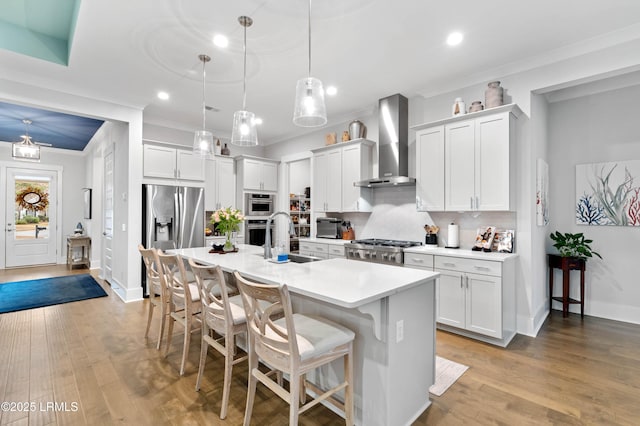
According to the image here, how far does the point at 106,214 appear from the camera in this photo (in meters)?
5.84

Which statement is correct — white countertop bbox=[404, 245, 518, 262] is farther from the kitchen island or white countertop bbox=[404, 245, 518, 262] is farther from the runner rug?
A: the kitchen island

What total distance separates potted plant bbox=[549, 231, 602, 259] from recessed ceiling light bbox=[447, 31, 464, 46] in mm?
2760

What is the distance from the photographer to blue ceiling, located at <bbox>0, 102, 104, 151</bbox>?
498cm

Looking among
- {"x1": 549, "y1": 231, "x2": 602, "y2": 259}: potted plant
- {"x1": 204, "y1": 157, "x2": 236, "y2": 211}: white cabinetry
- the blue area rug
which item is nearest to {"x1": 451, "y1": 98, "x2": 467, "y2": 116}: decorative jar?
{"x1": 549, "y1": 231, "x2": 602, "y2": 259}: potted plant

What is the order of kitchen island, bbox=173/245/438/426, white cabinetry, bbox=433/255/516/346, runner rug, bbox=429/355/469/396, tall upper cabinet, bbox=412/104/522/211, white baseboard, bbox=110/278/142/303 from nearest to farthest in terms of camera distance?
kitchen island, bbox=173/245/438/426
runner rug, bbox=429/355/469/396
white cabinetry, bbox=433/255/516/346
tall upper cabinet, bbox=412/104/522/211
white baseboard, bbox=110/278/142/303

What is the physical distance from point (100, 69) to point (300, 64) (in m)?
2.35

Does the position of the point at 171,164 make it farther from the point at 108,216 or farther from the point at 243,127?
the point at 243,127

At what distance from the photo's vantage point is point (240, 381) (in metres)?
2.39

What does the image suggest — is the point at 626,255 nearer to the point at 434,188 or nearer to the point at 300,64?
the point at 434,188

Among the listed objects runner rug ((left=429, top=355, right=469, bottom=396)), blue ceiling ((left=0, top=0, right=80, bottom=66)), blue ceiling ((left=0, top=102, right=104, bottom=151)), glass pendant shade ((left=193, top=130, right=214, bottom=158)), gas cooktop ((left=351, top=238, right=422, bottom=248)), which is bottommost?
runner rug ((left=429, top=355, right=469, bottom=396))

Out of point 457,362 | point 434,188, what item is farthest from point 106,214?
point 457,362

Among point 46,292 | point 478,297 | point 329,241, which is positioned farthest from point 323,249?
point 46,292

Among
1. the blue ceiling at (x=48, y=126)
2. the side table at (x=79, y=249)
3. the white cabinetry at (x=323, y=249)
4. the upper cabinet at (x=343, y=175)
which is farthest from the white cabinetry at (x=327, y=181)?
the side table at (x=79, y=249)

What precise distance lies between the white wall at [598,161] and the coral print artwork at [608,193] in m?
0.08
